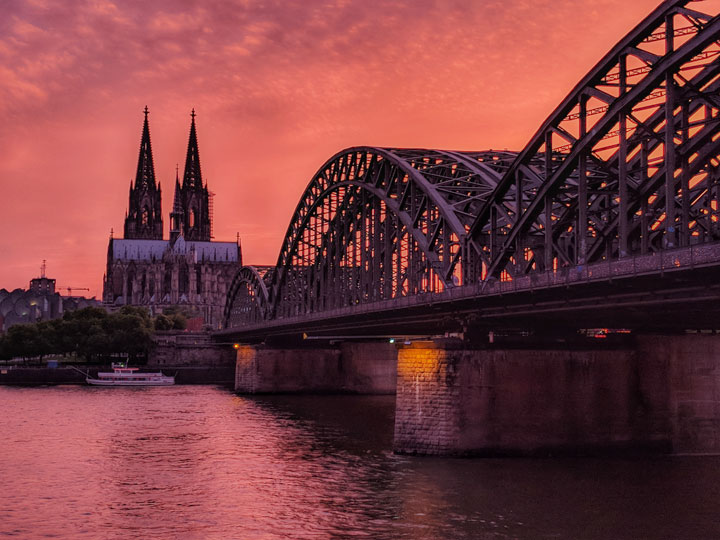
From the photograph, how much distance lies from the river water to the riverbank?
7203 cm

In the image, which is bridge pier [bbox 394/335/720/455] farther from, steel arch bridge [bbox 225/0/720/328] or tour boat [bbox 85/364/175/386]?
tour boat [bbox 85/364/175/386]

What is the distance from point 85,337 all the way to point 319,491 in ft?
420

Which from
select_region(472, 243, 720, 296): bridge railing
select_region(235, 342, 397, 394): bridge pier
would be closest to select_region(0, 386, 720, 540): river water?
select_region(472, 243, 720, 296): bridge railing

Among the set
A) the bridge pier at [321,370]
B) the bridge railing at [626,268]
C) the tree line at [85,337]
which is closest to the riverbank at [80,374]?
the tree line at [85,337]

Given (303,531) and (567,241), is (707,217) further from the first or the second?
(303,531)

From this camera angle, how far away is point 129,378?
138 m

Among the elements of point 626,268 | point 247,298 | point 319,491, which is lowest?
point 319,491

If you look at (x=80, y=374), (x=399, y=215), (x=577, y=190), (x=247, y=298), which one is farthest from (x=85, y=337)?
(x=577, y=190)

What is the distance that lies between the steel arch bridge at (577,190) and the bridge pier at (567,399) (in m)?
5.09

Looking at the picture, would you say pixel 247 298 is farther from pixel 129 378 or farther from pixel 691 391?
pixel 691 391

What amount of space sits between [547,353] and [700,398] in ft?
26.9

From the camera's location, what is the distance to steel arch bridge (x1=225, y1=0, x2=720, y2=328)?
139 ft

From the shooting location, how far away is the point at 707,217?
5119cm

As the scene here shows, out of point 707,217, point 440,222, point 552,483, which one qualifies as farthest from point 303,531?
point 440,222
